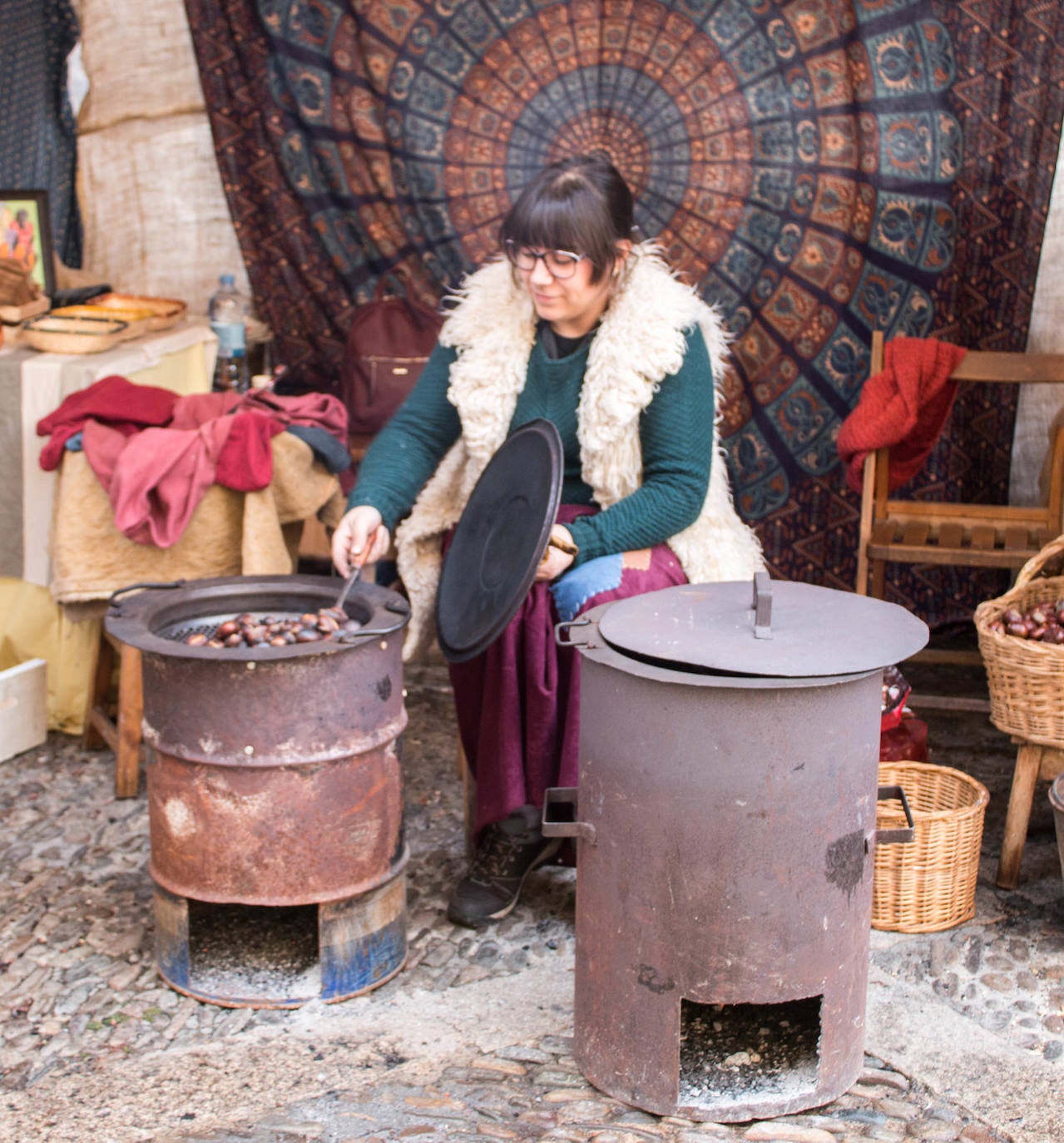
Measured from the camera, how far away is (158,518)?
3773 mm

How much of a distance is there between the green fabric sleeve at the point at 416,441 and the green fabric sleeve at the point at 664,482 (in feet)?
1.48

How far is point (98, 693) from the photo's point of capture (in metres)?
4.20

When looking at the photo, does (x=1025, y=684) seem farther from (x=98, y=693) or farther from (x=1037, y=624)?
(x=98, y=693)

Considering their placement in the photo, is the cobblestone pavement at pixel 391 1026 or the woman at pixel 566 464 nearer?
the cobblestone pavement at pixel 391 1026

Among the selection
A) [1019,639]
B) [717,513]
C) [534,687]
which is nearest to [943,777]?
[1019,639]

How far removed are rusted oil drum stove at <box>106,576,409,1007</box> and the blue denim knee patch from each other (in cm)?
39

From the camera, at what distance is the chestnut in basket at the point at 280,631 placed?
271cm

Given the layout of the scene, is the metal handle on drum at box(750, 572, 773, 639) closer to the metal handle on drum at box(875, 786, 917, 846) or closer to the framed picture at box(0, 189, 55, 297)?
the metal handle on drum at box(875, 786, 917, 846)

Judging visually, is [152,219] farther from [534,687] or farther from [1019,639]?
[1019,639]

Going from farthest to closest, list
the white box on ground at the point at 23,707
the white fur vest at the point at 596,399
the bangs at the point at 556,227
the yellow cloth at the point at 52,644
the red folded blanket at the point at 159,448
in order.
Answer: the yellow cloth at the point at 52,644, the white box on ground at the point at 23,707, the red folded blanket at the point at 159,448, the white fur vest at the point at 596,399, the bangs at the point at 556,227

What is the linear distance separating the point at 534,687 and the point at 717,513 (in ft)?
2.07

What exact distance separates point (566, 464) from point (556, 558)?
374 millimetres

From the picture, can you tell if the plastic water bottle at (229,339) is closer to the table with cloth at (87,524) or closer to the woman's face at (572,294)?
the table with cloth at (87,524)

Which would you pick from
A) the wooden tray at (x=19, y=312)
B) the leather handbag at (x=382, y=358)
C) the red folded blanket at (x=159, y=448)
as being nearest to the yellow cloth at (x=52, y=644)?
the red folded blanket at (x=159, y=448)
